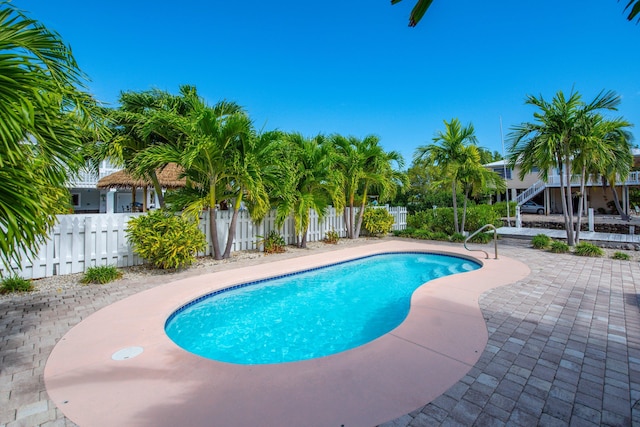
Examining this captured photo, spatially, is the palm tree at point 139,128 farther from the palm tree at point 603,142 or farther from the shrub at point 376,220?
the palm tree at point 603,142

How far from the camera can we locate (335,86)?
18.6m

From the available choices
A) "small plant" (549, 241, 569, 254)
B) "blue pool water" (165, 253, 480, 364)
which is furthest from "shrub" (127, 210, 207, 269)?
"small plant" (549, 241, 569, 254)

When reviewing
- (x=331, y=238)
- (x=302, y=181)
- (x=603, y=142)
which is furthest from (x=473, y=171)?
(x=302, y=181)

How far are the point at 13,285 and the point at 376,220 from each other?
11.0 meters

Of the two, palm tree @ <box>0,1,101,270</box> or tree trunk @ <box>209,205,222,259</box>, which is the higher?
palm tree @ <box>0,1,101,270</box>

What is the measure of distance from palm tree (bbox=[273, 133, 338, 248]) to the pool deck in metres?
5.10

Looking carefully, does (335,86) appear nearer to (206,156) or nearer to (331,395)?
(206,156)

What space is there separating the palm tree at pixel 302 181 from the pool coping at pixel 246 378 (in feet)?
17.5

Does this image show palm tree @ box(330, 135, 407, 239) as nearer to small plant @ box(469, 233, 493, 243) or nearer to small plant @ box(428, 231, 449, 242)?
small plant @ box(428, 231, 449, 242)

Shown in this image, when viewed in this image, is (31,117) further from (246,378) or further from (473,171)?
(473,171)

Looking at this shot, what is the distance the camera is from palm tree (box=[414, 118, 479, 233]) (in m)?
11.5

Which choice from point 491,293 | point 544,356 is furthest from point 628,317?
point 544,356

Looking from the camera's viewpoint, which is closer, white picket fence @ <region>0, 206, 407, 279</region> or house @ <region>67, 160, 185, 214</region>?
white picket fence @ <region>0, 206, 407, 279</region>

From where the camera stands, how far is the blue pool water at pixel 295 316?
13.5 feet
